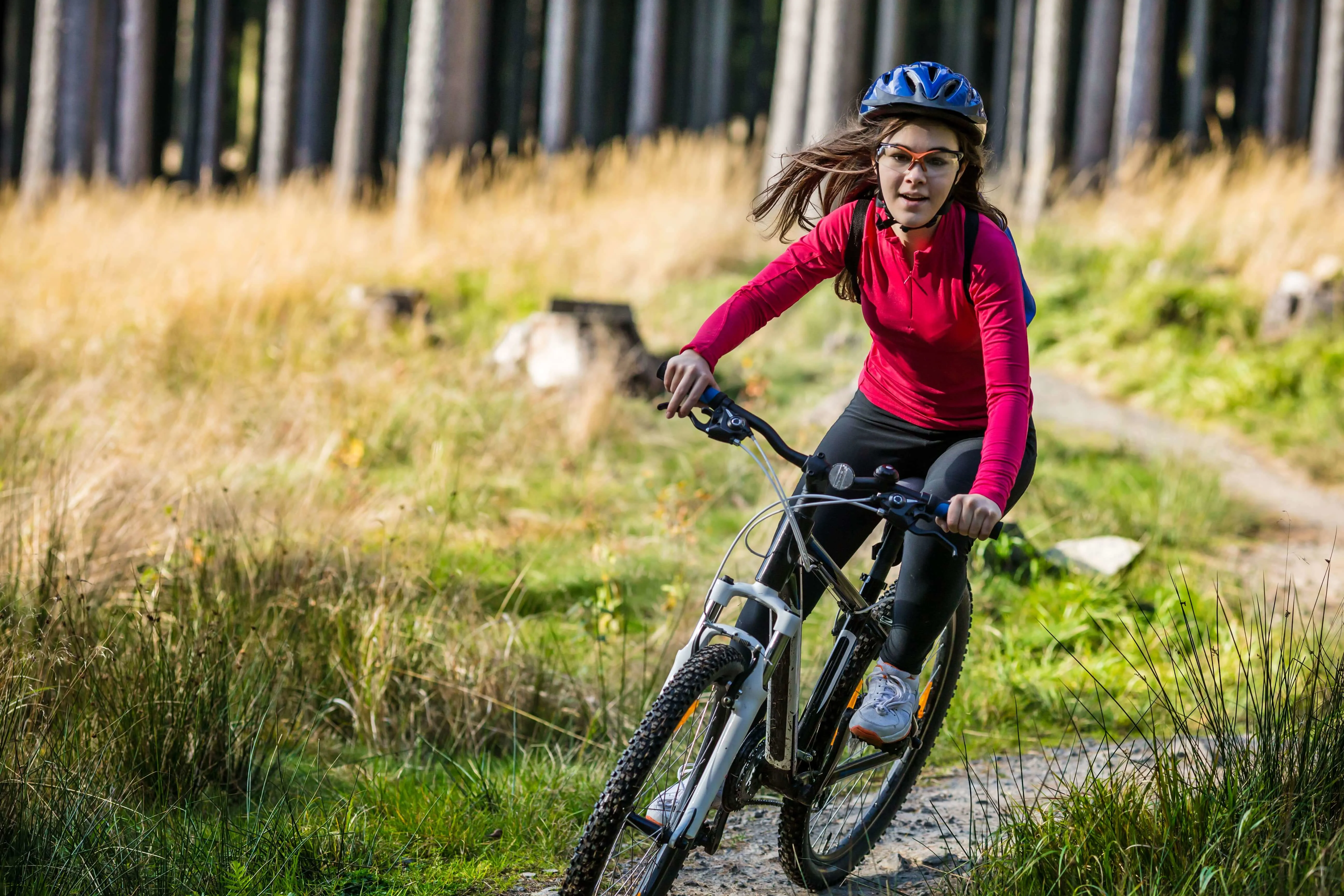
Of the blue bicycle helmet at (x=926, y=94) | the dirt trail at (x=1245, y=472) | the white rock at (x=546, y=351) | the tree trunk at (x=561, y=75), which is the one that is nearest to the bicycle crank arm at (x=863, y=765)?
the blue bicycle helmet at (x=926, y=94)

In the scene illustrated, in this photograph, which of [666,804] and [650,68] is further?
[650,68]

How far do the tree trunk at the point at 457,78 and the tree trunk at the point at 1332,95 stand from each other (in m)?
9.51

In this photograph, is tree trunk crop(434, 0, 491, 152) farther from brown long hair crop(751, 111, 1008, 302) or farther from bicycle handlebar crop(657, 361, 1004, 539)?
bicycle handlebar crop(657, 361, 1004, 539)

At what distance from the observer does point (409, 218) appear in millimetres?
11344

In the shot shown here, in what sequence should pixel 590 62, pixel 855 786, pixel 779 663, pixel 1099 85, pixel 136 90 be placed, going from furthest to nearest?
pixel 590 62 < pixel 136 90 < pixel 1099 85 < pixel 855 786 < pixel 779 663

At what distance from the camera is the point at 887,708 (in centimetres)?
265

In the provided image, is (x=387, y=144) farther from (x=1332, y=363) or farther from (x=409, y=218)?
(x=1332, y=363)

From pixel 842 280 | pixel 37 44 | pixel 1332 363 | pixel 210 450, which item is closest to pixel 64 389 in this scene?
pixel 210 450

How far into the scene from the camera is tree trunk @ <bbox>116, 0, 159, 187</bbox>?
16234 mm

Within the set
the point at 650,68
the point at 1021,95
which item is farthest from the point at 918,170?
the point at 650,68

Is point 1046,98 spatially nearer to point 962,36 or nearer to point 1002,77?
point 1002,77

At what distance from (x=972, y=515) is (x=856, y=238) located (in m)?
0.83

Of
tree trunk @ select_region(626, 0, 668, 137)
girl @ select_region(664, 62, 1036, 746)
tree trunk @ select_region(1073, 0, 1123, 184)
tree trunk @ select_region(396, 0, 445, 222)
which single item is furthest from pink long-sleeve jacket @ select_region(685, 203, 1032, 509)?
tree trunk @ select_region(626, 0, 668, 137)

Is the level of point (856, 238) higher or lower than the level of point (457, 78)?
lower
